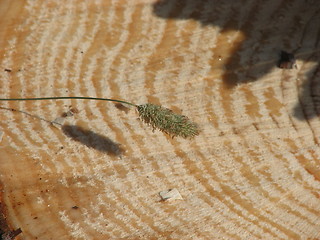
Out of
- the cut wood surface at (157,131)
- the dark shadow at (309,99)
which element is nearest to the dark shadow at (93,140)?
the cut wood surface at (157,131)

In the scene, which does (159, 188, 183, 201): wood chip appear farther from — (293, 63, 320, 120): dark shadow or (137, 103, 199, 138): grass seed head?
(293, 63, 320, 120): dark shadow

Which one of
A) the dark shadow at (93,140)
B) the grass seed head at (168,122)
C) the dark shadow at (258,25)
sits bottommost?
the dark shadow at (93,140)

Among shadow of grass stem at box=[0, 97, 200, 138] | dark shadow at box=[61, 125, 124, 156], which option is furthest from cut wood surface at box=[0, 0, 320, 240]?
shadow of grass stem at box=[0, 97, 200, 138]

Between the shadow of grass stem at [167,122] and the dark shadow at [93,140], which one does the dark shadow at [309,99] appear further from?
the dark shadow at [93,140]

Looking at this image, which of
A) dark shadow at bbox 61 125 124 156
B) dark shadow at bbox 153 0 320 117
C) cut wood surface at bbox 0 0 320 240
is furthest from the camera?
dark shadow at bbox 153 0 320 117

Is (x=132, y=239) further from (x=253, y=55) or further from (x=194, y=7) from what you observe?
(x=194, y=7)

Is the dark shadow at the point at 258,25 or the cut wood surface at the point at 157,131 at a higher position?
the dark shadow at the point at 258,25

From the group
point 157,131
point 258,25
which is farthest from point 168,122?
point 258,25

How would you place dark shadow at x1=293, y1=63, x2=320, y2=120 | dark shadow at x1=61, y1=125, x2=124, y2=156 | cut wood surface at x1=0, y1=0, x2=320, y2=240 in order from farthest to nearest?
1. dark shadow at x1=293, y1=63, x2=320, y2=120
2. dark shadow at x1=61, y1=125, x2=124, y2=156
3. cut wood surface at x1=0, y1=0, x2=320, y2=240

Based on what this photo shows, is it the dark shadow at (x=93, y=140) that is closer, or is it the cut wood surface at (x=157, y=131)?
the cut wood surface at (x=157, y=131)
